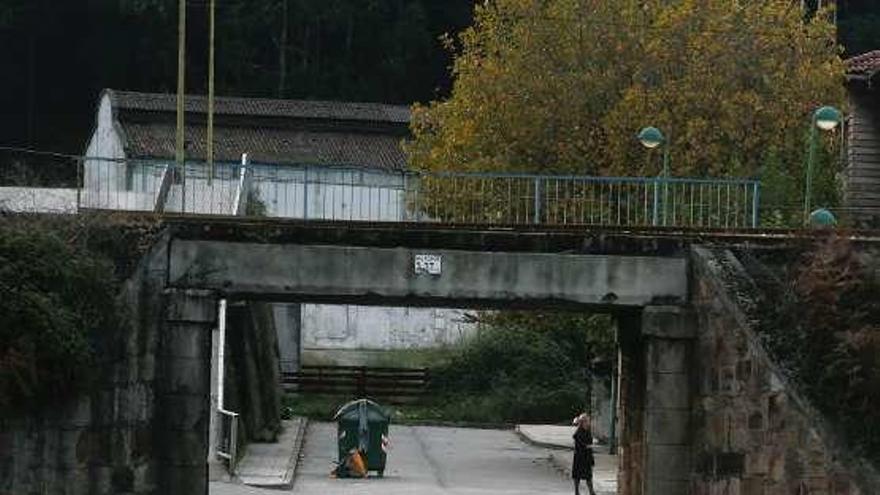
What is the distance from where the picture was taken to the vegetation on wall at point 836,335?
790 inches

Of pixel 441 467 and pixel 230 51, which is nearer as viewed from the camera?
pixel 441 467

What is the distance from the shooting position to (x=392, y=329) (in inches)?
2420

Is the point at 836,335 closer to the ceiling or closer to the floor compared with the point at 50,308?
closer to the floor

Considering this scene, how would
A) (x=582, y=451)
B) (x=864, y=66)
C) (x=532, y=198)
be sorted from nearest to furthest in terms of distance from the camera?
(x=532, y=198) → (x=582, y=451) → (x=864, y=66)

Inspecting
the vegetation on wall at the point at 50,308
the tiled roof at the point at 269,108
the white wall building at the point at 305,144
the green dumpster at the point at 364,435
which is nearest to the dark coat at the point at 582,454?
the green dumpster at the point at 364,435

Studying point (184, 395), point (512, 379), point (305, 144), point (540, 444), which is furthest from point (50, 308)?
point (305, 144)

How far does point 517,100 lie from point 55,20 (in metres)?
47.1

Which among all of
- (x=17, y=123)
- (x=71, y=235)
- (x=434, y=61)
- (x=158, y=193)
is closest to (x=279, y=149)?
(x=434, y=61)

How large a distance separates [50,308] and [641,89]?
19.5 meters

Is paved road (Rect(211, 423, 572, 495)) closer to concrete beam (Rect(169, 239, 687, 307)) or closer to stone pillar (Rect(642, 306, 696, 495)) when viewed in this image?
concrete beam (Rect(169, 239, 687, 307))

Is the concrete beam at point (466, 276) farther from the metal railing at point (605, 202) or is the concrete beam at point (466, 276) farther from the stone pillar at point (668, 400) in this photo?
the metal railing at point (605, 202)

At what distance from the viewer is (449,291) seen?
24.0m

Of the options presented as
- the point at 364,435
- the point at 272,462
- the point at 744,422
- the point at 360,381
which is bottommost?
the point at 272,462

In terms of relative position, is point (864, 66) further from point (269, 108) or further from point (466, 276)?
point (269, 108)
